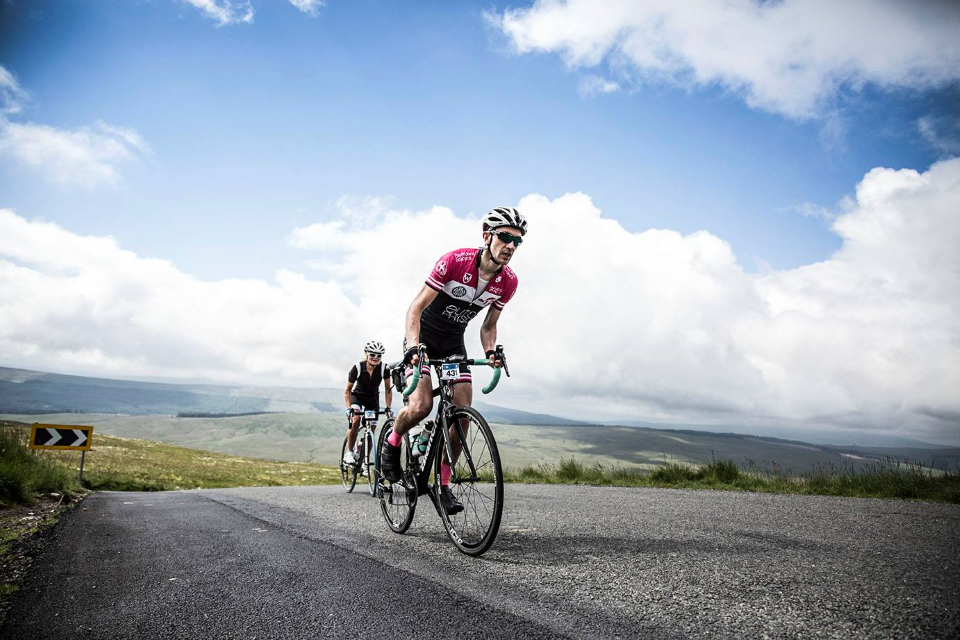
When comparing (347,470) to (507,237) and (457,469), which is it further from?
(507,237)

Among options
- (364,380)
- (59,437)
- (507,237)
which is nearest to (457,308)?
(507,237)

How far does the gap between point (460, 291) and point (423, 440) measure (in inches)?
60.6

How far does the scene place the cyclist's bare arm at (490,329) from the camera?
18.6 feet

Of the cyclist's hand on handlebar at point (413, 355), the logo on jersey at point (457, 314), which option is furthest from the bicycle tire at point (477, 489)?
the logo on jersey at point (457, 314)

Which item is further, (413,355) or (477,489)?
(413,355)

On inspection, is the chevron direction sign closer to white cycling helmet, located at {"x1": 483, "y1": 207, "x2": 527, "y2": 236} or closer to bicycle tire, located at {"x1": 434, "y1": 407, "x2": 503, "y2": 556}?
bicycle tire, located at {"x1": 434, "y1": 407, "x2": 503, "y2": 556}

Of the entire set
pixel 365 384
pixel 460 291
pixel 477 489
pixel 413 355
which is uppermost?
pixel 460 291

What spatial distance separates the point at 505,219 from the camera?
16.4 ft

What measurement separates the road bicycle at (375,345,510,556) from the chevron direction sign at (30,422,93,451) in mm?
10554

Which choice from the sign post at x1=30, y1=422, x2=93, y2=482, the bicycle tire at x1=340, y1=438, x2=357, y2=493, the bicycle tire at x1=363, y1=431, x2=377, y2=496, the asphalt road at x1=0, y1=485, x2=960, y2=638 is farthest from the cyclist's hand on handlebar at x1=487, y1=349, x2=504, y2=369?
the sign post at x1=30, y1=422, x2=93, y2=482

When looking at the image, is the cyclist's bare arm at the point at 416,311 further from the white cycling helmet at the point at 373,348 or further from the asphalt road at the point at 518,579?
the white cycling helmet at the point at 373,348

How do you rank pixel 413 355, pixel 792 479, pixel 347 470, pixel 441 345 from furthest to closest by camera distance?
pixel 347 470
pixel 792 479
pixel 441 345
pixel 413 355

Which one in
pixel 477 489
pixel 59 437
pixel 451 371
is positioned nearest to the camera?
pixel 477 489

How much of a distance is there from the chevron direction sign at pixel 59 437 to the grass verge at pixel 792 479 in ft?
35.1
